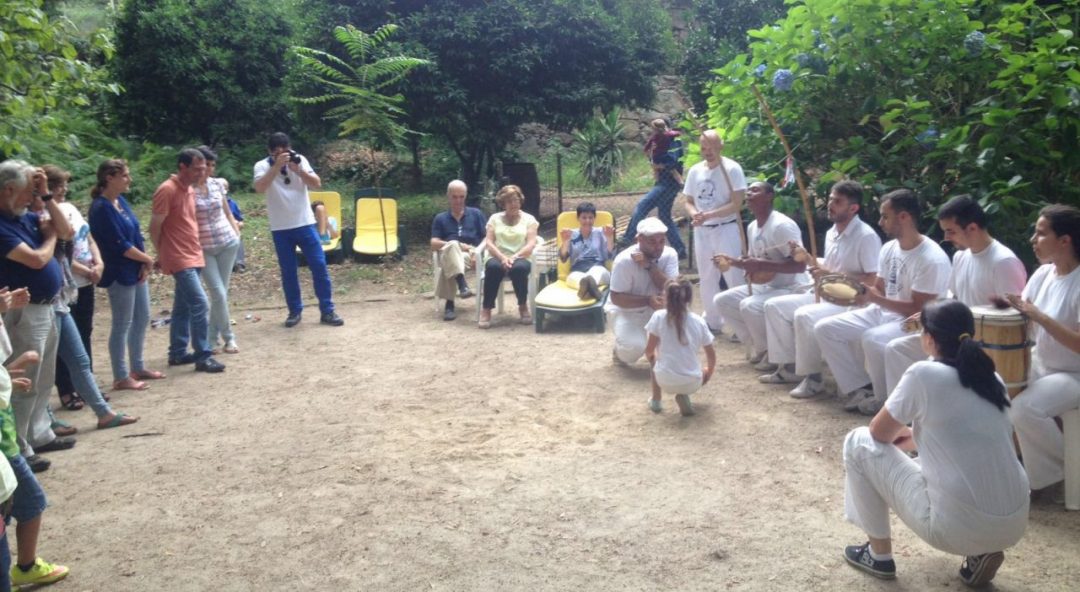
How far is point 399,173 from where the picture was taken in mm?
18281

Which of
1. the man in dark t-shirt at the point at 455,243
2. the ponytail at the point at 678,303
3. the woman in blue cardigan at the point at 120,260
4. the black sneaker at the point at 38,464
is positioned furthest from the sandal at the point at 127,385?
the ponytail at the point at 678,303

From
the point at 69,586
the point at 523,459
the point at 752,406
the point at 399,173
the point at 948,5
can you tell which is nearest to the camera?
the point at 69,586

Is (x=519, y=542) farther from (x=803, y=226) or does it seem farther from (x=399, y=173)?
(x=399, y=173)

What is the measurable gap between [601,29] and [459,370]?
6.87m

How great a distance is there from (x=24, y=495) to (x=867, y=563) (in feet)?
11.3

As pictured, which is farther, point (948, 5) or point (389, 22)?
point (389, 22)

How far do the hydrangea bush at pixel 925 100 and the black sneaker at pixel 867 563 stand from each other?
3.16m

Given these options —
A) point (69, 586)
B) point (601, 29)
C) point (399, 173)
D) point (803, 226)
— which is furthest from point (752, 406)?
point (399, 173)

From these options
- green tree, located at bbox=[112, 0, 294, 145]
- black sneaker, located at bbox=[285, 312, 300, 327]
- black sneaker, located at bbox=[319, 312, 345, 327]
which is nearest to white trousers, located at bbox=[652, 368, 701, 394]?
black sneaker, located at bbox=[319, 312, 345, 327]

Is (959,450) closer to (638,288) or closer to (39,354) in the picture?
(638,288)

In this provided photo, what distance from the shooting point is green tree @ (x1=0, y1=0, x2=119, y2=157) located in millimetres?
6785

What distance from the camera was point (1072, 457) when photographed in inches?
176

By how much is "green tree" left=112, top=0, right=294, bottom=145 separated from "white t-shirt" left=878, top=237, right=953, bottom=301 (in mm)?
12044

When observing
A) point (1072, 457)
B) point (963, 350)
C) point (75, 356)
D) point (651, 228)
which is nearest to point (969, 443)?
point (963, 350)
